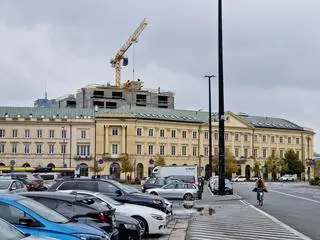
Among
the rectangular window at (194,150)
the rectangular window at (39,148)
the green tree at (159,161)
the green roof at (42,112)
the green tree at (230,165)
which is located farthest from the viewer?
the rectangular window at (194,150)

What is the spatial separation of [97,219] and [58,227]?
2.84 m

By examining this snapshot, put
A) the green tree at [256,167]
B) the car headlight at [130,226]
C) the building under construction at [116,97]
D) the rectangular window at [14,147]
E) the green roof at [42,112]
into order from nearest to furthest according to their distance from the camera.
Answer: the car headlight at [130,226] < the rectangular window at [14,147] < the green roof at [42,112] < the green tree at [256,167] < the building under construction at [116,97]

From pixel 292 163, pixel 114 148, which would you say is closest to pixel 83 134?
pixel 114 148

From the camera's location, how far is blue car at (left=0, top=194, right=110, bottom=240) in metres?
11.1

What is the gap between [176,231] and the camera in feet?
67.8

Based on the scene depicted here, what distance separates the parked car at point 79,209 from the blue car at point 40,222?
5.50ft

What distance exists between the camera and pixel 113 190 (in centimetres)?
2197

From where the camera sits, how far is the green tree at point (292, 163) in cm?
14788

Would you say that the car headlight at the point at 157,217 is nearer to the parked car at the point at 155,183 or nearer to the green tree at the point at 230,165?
the parked car at the point at 155,183

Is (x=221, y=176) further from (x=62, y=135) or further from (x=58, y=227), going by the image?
(x=62, y=135)

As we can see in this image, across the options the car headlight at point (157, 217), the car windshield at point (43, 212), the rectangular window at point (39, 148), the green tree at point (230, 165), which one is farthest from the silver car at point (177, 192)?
the green tree at point (230, 165)

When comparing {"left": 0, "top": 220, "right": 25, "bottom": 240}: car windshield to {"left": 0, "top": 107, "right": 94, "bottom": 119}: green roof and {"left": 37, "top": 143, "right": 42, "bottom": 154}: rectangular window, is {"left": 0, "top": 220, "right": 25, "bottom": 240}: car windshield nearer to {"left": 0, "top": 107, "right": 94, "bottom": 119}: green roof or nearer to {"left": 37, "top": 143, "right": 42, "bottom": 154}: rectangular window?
{"left": 37, "top": 143, "right": 42, "bottom": 154}: rectangular window

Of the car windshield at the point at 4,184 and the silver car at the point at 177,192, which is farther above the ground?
the car windshield at the point at 4,184

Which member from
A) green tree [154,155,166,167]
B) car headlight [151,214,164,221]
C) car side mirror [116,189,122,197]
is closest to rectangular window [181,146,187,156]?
green tree [154,155,166,167]
